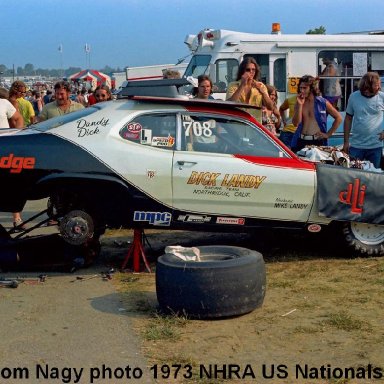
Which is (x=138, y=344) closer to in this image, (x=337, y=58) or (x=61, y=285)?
(x=61, y=285)

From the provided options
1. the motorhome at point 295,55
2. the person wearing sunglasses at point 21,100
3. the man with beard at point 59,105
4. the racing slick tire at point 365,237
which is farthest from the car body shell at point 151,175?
Result: the motorhome at point 295,55

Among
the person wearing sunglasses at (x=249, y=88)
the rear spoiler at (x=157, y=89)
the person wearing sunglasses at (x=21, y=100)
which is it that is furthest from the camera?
the person wearing sunglasses at (x=21, y=100)

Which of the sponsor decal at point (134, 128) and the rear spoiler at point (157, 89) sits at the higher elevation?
the rear spoiler at point (157, 89)

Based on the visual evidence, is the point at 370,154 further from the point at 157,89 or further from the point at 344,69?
the point at 344,69

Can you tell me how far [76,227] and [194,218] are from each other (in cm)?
113

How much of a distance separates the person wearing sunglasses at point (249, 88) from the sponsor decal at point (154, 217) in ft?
8.11

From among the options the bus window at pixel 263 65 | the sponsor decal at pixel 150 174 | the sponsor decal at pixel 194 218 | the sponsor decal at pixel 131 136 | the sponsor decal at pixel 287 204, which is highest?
the bus window at pixel 263 65

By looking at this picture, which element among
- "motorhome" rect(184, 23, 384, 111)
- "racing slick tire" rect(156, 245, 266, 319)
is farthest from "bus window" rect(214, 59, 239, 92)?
"racing slick tire" rect(156, 245, 266, 319)

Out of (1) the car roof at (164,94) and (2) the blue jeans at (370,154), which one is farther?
(2) the blue jeans at (370,154)

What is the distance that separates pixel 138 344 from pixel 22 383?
0.93m

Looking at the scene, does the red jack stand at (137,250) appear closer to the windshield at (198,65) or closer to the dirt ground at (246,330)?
the dirt ground at (246,330)

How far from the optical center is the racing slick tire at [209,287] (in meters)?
5.64

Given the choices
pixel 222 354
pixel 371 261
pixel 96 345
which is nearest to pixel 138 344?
pixel 96 345

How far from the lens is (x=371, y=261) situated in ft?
25.3
